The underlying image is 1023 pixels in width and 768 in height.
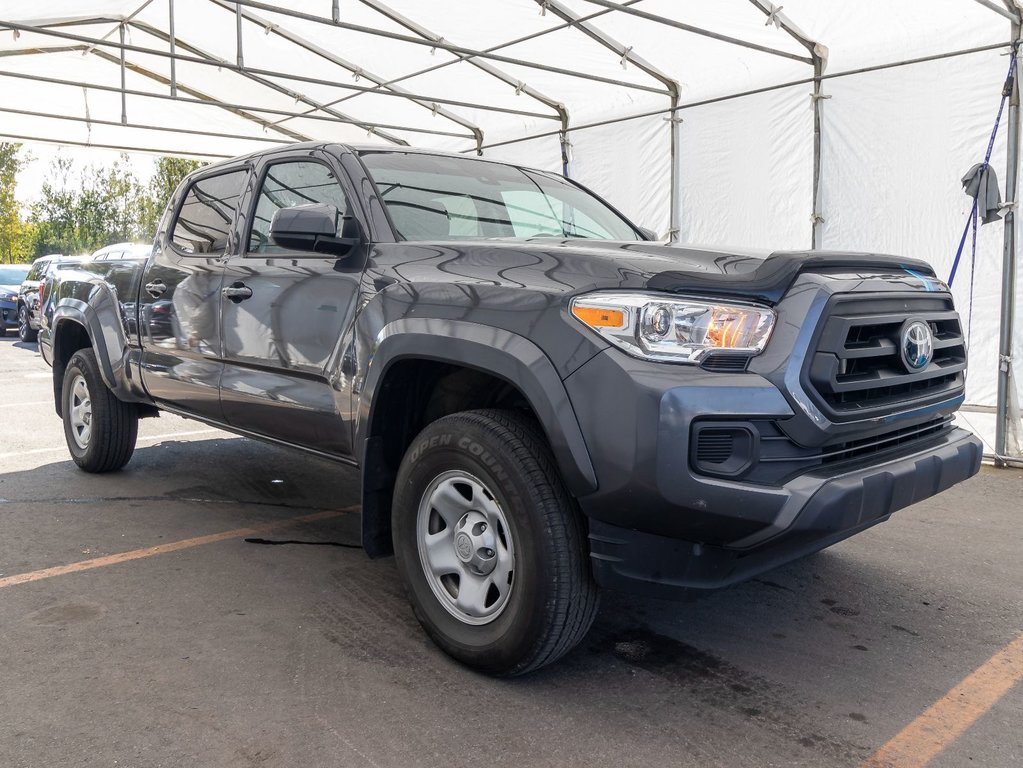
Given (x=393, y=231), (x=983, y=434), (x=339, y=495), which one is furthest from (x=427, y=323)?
(x=983, y=434)

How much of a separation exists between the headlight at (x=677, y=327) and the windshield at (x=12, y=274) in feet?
63.2

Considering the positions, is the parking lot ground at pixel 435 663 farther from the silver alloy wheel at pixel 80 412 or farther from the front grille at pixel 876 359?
the silver alloy wheel at pixel 80 412

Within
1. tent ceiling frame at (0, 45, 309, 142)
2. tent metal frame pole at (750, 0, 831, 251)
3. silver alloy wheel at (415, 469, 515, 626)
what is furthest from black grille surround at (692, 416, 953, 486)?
tent ceiling frame at (0, 45, 309, 142)

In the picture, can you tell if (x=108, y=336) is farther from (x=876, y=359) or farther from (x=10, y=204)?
(x=10, y=204)

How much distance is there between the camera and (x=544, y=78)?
35.6ft

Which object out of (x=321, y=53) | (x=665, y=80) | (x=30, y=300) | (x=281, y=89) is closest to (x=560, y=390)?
(x=665, y=80)

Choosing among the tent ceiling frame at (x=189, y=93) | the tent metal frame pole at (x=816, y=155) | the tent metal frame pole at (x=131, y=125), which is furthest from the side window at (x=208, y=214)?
the tent metal frame pole at (x=131, y=125)

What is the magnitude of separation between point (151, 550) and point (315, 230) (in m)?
1.85

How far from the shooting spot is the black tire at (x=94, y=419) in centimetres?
526

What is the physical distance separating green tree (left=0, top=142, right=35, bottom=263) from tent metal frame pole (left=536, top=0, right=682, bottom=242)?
3636 cm

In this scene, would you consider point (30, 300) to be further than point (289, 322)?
Yes

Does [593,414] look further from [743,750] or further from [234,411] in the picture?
[234,411]

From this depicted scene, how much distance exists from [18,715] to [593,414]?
185 cm

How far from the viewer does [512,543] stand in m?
2.62
